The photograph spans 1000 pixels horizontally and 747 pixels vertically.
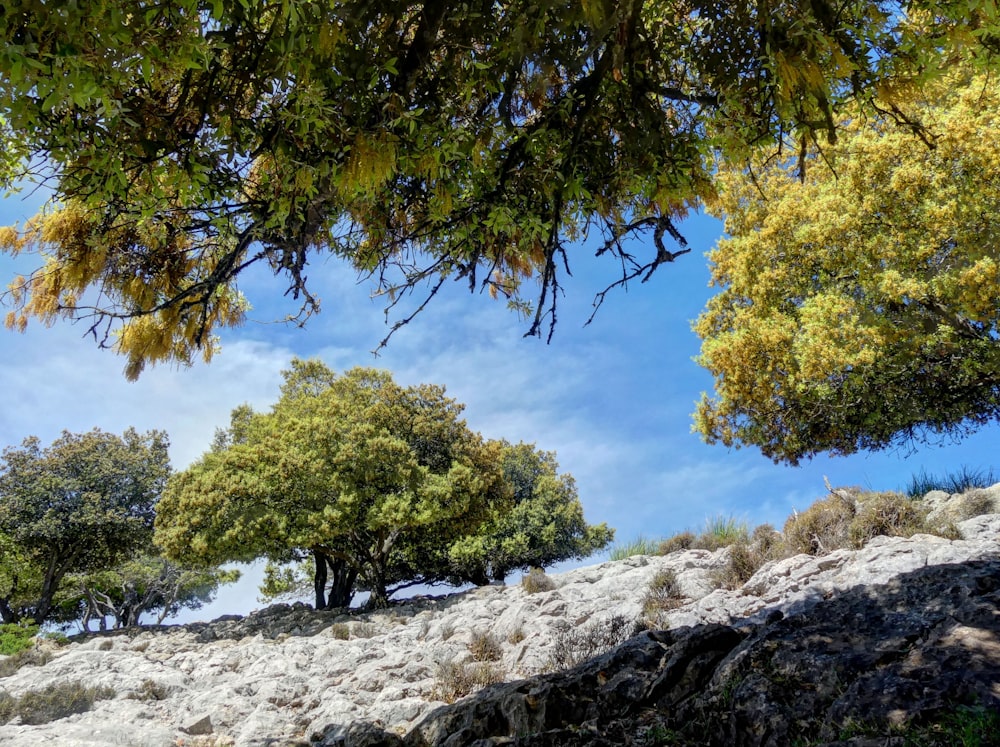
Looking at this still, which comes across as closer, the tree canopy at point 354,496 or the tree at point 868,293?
the tree at point 868,293

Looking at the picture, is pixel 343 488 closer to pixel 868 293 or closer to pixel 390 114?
pixel 868 293

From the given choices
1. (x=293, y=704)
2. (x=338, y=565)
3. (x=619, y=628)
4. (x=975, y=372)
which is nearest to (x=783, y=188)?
(x=975, y=372)

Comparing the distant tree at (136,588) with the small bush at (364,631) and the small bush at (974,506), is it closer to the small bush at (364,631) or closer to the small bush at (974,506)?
the small bush at (364,631)

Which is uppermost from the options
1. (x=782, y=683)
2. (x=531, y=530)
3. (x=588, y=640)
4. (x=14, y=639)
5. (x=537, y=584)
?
(x=531, y=530)

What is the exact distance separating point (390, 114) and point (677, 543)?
13.1 meters

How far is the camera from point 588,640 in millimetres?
8109

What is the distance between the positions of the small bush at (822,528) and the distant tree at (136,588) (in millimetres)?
22805

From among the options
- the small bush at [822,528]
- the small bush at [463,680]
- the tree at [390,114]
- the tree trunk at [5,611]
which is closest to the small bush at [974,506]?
the small bush at [822,528]

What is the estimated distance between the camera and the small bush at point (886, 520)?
9.16 m

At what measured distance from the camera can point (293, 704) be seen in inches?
354

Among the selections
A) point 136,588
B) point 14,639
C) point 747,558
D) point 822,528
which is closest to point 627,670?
point 747,558

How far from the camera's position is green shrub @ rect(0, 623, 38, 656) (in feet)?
51.0

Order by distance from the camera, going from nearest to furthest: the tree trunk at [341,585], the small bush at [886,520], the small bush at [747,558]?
the small bush at [886,520]
the small bush at [747,558]
the tree trunk at [341,585]

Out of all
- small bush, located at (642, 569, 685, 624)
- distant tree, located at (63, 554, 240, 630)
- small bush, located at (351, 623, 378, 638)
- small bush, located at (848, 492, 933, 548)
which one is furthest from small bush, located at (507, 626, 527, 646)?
distant tree, located at (63, 554, 240, 630)
